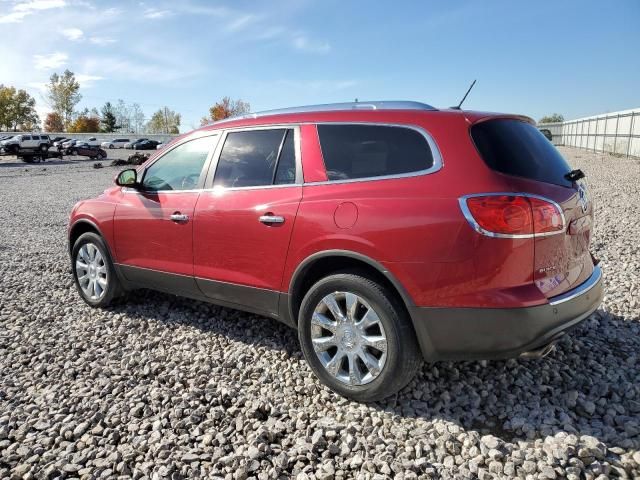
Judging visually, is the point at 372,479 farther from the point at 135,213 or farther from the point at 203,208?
the point at 135,213

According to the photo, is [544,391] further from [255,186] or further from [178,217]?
[178,217]

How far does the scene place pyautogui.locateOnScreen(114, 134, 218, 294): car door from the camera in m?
3.98

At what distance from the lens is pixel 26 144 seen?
36219 mm

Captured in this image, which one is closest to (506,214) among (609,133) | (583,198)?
(583,198)

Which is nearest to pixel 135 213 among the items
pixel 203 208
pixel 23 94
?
A: pixel 203 208

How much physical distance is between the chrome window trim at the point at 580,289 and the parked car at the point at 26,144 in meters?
40.1

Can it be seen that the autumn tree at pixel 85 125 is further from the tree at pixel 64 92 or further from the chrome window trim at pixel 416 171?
the chrome window trim at pixel 416 171

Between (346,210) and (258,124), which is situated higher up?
(258,124)

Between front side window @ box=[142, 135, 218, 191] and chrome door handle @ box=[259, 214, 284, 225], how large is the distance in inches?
35.8

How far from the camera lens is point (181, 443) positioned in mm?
2721

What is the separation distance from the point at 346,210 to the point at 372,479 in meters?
1.46

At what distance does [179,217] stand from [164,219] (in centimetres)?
22

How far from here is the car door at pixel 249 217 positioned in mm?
3334

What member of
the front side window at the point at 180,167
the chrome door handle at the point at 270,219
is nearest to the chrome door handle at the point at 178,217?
the front side window at the point at 180,167
